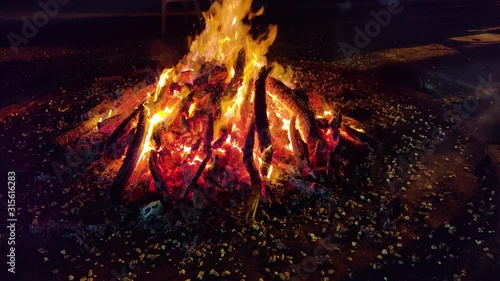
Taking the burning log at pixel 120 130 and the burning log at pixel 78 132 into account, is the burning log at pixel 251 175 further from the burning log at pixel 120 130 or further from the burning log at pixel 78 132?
the burning log at pixel 78 132

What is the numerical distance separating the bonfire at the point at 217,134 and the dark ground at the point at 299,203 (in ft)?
1.41

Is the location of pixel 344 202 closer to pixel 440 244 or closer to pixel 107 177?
pixel 440 244

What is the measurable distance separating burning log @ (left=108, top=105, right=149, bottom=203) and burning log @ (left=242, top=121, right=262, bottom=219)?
5.08ft

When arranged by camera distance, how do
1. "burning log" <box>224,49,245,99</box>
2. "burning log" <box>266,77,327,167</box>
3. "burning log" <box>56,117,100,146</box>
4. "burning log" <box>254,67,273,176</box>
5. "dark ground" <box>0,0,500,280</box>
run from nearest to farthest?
"dark ground" <box>0,0,500,280</box> < "burning log" <box>254,67,273,176</box> < "burning log" <box>266,77,327,167</box> < "burning log" <box>224,49,245,99</box> < "burning log" <box>56,117,100,146</box>

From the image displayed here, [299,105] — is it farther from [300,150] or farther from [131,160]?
[131,160]

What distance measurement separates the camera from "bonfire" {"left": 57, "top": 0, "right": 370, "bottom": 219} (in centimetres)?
540

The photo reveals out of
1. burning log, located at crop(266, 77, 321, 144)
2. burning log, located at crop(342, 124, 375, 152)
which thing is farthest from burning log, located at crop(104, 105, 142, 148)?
burning log, located at crop(342, 124, 375, 152)

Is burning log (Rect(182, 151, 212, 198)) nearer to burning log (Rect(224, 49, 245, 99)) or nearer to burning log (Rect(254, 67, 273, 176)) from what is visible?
burning log (Rect(254, 67, 273, 176))

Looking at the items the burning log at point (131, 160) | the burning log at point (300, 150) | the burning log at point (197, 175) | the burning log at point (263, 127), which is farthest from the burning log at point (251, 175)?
the burning log at point (131, 160)

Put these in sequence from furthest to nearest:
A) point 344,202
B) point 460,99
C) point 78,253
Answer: point 460,99 → point 344,202 → point 78,253

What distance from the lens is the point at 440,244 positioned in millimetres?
4770

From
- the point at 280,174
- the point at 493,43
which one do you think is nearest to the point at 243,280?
the point at 280,174

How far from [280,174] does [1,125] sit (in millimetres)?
5316

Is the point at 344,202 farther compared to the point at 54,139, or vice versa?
the point at 54,139
